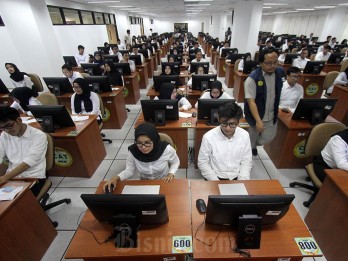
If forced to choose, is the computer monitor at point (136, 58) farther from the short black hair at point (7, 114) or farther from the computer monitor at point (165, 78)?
the short black hair at point (7, 114)

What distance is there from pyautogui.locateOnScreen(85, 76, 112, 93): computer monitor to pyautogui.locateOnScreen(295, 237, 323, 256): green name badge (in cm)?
372

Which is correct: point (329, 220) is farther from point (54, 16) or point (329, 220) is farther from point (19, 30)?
point (54, 16)

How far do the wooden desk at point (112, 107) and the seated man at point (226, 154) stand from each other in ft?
8.36

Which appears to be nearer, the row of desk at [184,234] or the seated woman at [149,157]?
the row of desk at [184,234]

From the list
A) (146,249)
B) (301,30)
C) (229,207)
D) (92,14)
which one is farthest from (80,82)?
(301,30)

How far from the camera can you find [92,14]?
32.6ft

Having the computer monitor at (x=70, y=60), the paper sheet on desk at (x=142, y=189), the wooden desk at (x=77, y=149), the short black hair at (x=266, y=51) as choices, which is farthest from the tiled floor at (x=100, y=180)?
the computer monitor at (x=70, y=60)

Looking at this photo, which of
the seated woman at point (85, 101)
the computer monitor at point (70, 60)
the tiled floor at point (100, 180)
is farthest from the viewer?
the computer monitor at point (70, 60)

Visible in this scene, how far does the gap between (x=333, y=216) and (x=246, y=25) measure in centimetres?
726

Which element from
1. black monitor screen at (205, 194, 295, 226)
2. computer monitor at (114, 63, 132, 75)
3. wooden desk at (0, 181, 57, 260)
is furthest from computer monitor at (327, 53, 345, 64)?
wooden desk at (0, 181, 57, 260)

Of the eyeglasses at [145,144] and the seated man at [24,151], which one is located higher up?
the eyeglasses at [145,144]

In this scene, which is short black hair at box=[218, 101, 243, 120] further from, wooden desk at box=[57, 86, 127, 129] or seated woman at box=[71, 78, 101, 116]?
wooden desk at box=[57, 86, 127, 129]

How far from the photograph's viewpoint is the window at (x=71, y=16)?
7973mm

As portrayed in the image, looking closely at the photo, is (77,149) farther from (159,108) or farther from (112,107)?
(112,107)
